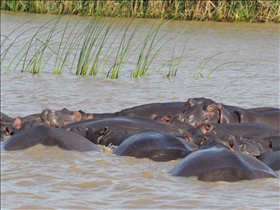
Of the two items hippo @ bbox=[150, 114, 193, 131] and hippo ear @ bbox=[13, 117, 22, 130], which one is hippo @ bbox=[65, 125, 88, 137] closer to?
hippo ear @ bbox=[13, 117, 22, 130]

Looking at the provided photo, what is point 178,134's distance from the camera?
577 centimetres

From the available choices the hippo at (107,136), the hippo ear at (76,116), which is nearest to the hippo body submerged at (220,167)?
the hippo at (107,136)

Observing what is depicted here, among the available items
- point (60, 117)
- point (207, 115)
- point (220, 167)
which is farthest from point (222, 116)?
point (220, 167)

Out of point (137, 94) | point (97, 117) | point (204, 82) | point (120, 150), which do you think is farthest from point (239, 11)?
point (120, 150)

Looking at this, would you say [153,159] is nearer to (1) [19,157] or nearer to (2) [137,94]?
(1) [19,157]

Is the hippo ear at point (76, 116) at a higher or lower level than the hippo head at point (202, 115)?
lower

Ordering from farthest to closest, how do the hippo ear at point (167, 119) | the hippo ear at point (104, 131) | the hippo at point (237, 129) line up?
the hippo ear at point (167, 119) → the hippo at point (237, 129) → the hippo ear at point (104, 131)

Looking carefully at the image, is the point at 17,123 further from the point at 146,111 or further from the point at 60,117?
the point at 146,111

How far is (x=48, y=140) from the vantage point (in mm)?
5090

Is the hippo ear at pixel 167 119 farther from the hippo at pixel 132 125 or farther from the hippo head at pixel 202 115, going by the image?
the hippo head at pixel 202 115

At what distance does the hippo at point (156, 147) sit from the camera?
16.4 feet

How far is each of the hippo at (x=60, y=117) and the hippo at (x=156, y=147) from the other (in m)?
1.14

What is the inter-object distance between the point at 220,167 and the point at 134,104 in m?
3.80

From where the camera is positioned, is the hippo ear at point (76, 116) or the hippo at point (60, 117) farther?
the hippo ear at point (76, 116)
